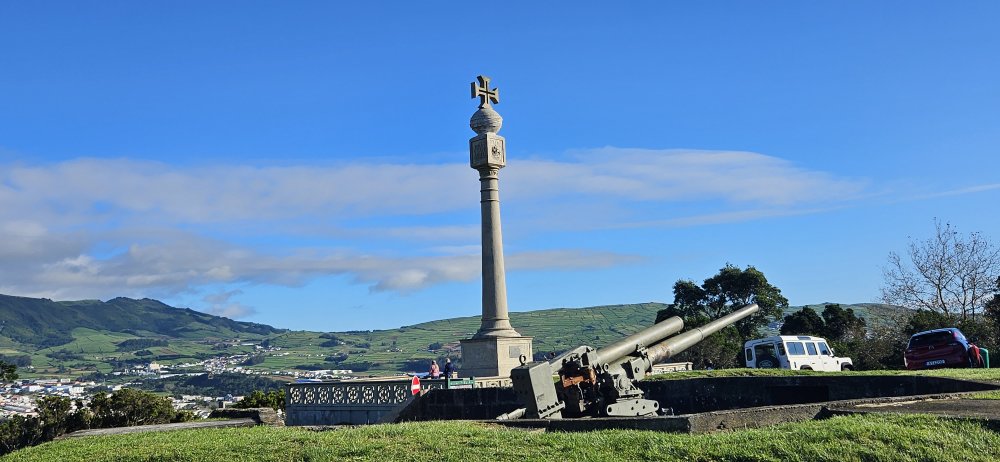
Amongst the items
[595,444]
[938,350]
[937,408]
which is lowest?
[595,444]

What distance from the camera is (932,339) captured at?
2622cm

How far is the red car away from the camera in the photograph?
25297mm

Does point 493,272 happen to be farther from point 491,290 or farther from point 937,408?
point 937,408

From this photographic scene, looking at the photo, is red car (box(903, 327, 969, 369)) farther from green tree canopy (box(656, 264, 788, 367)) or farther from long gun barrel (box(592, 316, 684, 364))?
green tree canopy (box(656, 264, 788, 367))

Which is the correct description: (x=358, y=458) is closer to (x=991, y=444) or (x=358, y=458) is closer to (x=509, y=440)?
(x=509, y=440)

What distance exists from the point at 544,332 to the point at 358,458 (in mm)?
188049

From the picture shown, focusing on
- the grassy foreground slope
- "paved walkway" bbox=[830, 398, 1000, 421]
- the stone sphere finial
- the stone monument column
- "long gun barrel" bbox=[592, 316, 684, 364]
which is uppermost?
the stone sphere finial

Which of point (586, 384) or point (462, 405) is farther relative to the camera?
point (462, 405)

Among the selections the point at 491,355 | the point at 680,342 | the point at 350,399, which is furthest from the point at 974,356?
the point at 350,399

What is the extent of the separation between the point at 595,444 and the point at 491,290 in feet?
70.7

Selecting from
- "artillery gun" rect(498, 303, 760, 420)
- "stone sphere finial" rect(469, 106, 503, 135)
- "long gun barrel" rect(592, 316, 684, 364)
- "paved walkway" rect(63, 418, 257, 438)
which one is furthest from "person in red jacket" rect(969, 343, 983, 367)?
"paved walkway" rect(63, 418, 257, 438)

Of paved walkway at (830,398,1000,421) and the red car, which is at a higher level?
the red car

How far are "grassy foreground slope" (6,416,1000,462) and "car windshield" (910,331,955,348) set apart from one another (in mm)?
18416

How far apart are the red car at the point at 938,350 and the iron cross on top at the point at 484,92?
16077 mm
